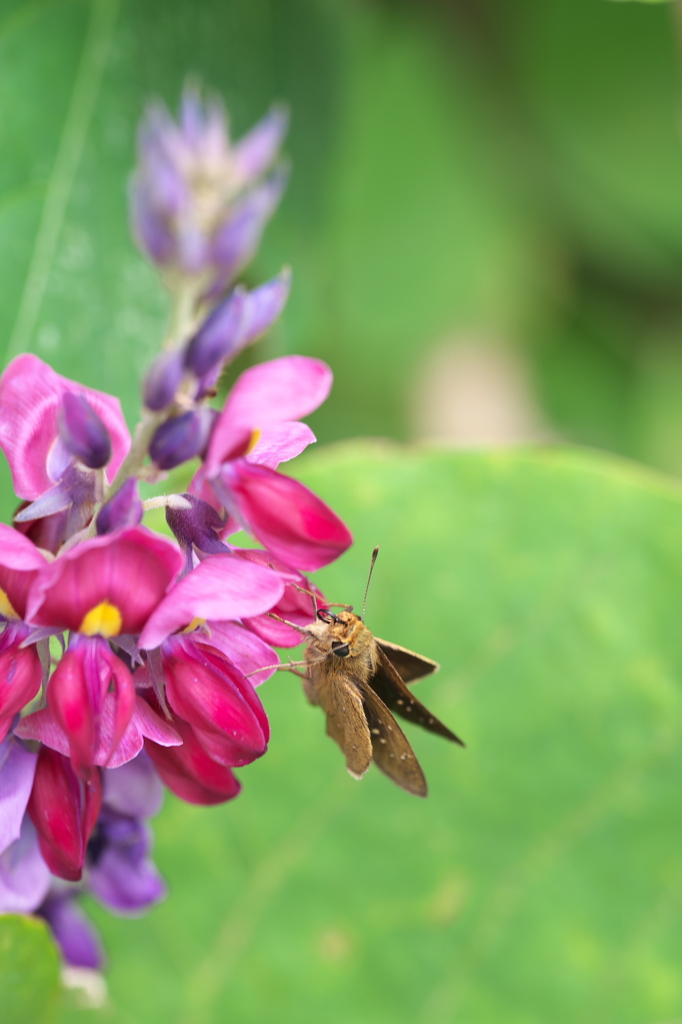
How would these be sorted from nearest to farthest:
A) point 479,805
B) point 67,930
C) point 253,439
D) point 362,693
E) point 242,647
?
point 253,439
point 242,647
point 362,693
point 67,930
point 479,805

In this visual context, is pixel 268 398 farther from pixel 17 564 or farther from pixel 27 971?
pixel 27 971

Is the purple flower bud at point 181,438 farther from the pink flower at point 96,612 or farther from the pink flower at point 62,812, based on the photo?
the pink flower at point 62,812

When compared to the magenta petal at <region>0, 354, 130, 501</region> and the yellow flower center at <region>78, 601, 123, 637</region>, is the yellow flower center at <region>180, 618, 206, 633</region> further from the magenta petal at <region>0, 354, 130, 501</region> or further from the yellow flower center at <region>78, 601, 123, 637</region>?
the magenta petal at <region>0, 354, 130, 501</region>

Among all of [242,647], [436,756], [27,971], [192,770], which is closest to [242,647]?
[242,647]

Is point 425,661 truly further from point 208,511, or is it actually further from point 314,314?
point 314,314

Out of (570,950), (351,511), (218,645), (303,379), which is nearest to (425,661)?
(218,645)

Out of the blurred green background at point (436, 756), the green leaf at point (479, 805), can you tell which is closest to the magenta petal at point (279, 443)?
the blurred green background at point (436, 756)

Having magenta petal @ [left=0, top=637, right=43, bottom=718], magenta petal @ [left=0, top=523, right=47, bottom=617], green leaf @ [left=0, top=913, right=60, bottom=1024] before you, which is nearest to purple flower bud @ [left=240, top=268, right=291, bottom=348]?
magenta petal @ [left=0, top=523, right=47, bottom=617]
